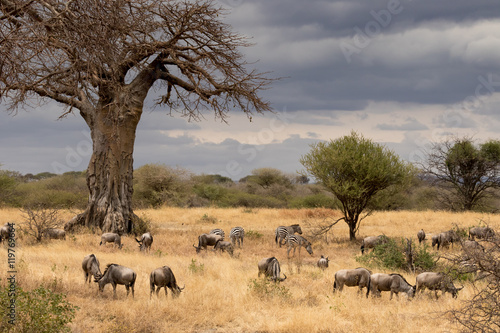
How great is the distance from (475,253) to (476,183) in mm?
37568

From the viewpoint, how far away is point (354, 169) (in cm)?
1902

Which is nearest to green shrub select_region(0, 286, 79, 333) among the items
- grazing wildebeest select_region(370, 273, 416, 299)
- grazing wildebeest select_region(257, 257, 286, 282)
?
grazing wildebeest select_region(257, 257, 286, 282)

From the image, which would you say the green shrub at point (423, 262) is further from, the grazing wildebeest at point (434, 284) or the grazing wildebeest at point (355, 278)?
the grazing wildebeest at point (355, 278)

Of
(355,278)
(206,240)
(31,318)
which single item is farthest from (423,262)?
(31,318)

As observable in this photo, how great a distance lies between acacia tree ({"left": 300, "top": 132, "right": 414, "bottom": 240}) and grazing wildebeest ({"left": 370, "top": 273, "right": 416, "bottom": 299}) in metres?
9.60

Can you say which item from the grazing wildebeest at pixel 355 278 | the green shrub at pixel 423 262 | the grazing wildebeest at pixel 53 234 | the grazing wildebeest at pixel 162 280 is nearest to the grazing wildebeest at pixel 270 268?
the grazing wildebeest at pixel 355 278

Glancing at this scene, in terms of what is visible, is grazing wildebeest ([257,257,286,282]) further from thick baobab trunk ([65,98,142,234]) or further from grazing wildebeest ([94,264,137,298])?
thick baobab trunk ([65,98,142,234])

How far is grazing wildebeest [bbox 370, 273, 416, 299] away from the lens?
9305mm

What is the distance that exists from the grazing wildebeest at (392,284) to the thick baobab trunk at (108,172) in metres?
12.1

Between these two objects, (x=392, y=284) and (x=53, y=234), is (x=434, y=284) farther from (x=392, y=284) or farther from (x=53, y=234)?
(x=53, y=234)

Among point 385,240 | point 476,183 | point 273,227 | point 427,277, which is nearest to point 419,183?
point 476,183

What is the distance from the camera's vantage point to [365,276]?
952 cm

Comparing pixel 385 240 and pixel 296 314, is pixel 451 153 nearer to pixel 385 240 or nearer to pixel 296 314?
pixel 385 240

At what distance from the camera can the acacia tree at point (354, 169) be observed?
62.7 ft
